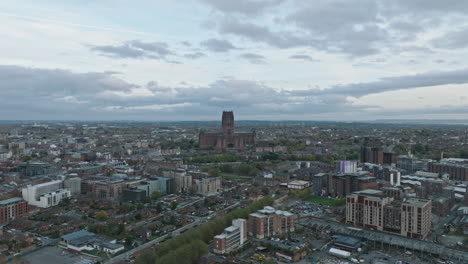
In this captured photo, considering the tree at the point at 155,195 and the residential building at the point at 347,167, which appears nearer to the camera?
the tree at the point at 155,195

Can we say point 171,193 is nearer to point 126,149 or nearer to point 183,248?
point 183,248

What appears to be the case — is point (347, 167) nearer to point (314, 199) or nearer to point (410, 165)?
point (314, 199)

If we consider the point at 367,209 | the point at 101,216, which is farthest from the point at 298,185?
the point at 101,216

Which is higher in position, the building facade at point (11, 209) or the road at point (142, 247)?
the building facade at point (11, 209)

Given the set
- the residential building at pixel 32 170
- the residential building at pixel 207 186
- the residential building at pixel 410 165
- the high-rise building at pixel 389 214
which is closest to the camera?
the high-rise building at pixel 389 214

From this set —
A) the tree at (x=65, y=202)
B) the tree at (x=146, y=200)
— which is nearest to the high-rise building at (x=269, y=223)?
the tree at (x=146, y=200)

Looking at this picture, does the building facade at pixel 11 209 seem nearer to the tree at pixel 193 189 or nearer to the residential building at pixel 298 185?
the tree at pixel 193 189

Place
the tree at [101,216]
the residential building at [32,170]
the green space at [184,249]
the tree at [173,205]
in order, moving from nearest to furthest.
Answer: the green space at [184,249] < the tree at [101,216] < the tree at [173,205] < the residential building at [32,170]

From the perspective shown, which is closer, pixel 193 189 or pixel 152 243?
pixel 152 243

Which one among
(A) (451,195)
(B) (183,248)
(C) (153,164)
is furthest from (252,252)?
(C) (153,164)

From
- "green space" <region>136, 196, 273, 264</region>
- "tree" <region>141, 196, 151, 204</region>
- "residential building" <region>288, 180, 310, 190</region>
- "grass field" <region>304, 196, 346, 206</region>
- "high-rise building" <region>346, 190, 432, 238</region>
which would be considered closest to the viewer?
"green space" <region>136, 196, 273, 264</region>

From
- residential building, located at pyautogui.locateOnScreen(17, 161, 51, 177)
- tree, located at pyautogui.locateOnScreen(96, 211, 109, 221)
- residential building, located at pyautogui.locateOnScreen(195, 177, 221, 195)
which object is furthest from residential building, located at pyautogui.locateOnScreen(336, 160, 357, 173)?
residential building, located at pyautogui.locateOnScreen(17, 161, 51, 177)

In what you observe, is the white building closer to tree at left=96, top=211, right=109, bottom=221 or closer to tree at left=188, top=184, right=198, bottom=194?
tree at left=96, top=211, right=109, bottom=221
